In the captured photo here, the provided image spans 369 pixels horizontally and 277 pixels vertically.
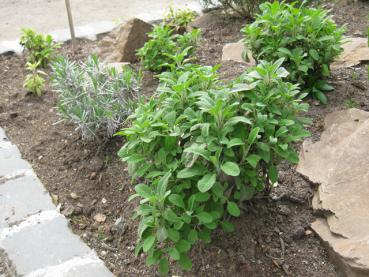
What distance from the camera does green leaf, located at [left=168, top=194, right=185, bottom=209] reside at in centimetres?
231

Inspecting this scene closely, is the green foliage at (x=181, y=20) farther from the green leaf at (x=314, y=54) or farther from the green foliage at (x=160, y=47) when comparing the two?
the green leaf at (x=314, y=54)

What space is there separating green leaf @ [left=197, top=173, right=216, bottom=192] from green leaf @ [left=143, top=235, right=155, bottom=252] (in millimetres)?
325

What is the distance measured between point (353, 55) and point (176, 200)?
2539mm

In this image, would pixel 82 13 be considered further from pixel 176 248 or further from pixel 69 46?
pixel 176 248

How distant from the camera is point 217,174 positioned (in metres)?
2.36

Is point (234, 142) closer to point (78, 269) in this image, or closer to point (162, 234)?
point (162, 234)

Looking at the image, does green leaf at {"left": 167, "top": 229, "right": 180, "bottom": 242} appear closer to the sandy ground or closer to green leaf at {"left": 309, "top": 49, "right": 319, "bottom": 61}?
green leaf at {"left": 309, "top": 49, "right": 319, "bottom": 61}

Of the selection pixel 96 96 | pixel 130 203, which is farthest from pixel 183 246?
pixel 96 96

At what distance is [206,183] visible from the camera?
222 cm

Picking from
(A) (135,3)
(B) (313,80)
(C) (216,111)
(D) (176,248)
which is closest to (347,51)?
(B) (313,80)

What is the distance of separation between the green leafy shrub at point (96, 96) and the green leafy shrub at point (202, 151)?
2.83 feet

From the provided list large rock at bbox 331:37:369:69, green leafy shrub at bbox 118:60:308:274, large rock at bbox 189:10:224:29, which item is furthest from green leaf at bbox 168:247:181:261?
large rock at bbox 189:10:224:29

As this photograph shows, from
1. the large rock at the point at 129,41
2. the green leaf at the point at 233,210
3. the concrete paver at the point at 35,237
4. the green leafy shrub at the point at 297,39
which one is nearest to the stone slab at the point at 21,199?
the concrete paver at the point at 35,237

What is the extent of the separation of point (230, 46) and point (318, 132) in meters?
1.63
